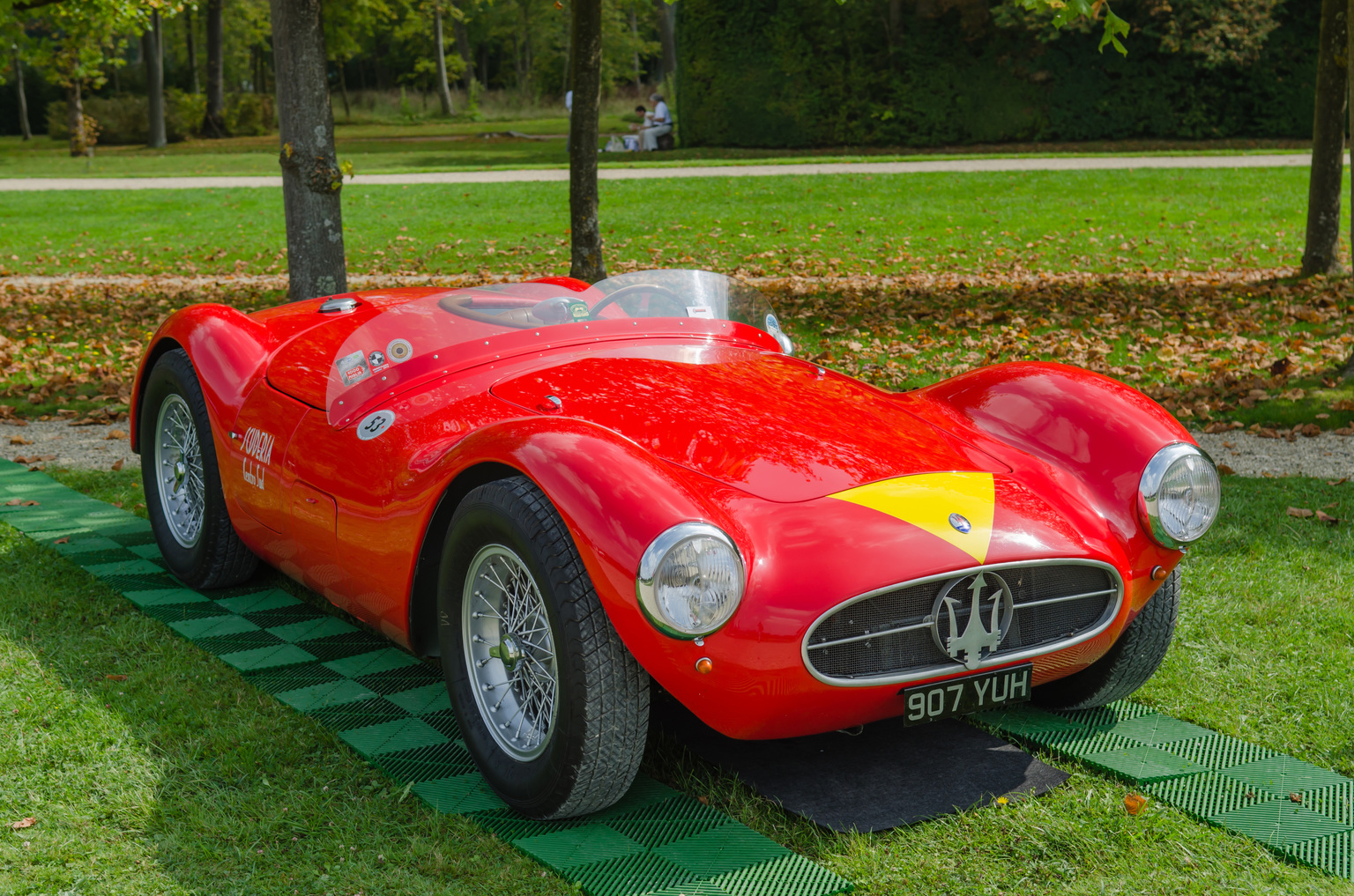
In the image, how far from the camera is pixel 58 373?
28.9ft

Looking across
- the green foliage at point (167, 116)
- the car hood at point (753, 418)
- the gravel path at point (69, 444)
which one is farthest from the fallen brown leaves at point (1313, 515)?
the green foliage at point (167, 116)

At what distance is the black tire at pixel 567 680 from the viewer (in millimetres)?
2703

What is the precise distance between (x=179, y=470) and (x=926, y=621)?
3285mm

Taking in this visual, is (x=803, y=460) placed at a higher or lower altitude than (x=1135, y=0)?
lower

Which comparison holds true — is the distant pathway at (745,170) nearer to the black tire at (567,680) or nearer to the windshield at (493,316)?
the windshield at (493,316)

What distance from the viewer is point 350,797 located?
9.92 ft

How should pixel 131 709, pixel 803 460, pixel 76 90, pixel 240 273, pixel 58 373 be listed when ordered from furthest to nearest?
pixel 76 90 → pixel 240 273 → pixel 58 373 → pixel 131 709 → pixel 803 460

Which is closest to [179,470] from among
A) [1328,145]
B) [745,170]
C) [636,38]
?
[1328,145]

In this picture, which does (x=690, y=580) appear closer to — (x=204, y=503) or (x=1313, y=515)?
(x=204, y=503)

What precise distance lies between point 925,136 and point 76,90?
21.7 meters

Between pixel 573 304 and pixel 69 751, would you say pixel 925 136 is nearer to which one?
pixel 573 304

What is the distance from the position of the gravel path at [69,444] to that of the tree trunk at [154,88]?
2906 centimetres

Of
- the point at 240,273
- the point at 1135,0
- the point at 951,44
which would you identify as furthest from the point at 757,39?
the point at 240,273

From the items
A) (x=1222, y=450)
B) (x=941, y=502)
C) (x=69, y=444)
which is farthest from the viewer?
(x=69, y=444)
